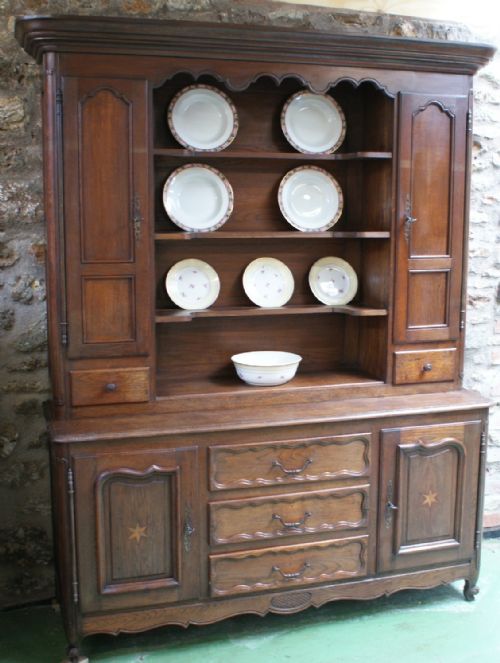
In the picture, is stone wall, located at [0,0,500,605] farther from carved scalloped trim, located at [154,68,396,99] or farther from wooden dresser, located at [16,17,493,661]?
carved scalloped trim, located at [154,68,396,99]

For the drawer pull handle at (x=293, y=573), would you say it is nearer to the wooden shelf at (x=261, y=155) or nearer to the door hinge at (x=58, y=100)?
the wooden shelf at (x=261, y=155)

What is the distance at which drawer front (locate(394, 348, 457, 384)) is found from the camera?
2.93 m

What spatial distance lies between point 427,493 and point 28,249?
70.7 inches

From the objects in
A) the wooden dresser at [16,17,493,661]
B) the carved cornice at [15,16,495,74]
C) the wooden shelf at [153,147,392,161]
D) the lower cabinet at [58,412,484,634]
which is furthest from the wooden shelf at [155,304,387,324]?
the carved cornice at [15,16,495,74]

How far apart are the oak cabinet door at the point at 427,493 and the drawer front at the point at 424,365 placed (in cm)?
22

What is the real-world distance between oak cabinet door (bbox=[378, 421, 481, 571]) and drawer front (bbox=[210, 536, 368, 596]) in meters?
0.13

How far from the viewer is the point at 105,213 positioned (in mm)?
2527

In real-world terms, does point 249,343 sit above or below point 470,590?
above

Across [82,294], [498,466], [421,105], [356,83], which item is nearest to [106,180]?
[82,294]

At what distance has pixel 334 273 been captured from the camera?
3.14 meters

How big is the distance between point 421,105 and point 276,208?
69 cm

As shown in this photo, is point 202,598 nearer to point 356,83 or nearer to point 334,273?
point 334,273

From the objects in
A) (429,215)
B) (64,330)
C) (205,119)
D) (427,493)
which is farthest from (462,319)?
(64,330)

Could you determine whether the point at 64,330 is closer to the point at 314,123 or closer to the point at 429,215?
the point at 314,123
